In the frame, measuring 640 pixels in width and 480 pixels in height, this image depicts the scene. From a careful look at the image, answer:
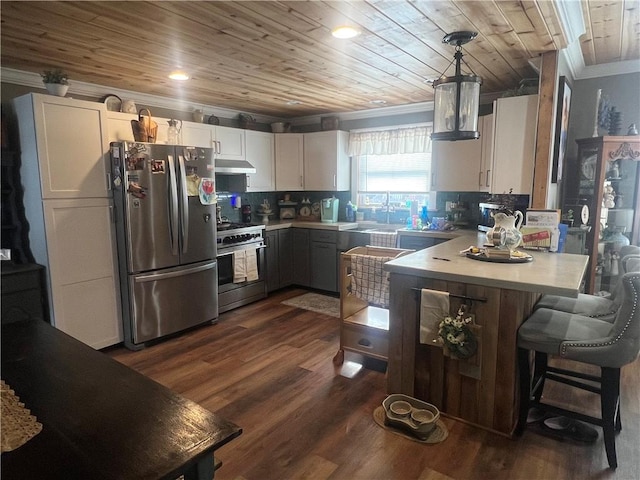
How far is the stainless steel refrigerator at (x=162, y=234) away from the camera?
3303mm

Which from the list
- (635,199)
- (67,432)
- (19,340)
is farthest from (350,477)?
(635,199)

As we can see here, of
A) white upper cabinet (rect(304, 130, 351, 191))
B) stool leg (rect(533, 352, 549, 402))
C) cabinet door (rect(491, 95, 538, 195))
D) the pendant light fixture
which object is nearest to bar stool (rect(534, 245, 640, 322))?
stool leg (rect(533, 352, 549, 402))

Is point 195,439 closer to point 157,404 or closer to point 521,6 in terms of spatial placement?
point 157,404

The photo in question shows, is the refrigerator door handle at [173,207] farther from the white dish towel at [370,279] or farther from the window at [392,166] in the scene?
the window at [392,166]

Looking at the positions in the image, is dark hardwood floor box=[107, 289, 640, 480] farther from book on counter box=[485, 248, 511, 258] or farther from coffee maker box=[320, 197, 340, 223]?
coffee maker box=[320, 197, 340, 223]

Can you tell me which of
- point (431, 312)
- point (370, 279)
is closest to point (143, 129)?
point (370, 279)

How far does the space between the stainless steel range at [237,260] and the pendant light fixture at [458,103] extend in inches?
104

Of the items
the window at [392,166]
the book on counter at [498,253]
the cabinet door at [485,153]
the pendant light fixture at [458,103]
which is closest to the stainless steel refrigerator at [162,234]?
the window at [392,166]

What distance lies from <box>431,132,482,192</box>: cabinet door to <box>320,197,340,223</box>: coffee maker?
1.28 meters

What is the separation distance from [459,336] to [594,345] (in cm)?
61

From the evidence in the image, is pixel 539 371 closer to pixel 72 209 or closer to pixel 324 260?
pixel 324 260

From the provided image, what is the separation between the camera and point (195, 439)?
99cm

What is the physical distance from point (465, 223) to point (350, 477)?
324cm

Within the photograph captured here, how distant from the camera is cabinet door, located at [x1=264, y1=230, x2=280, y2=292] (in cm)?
486
